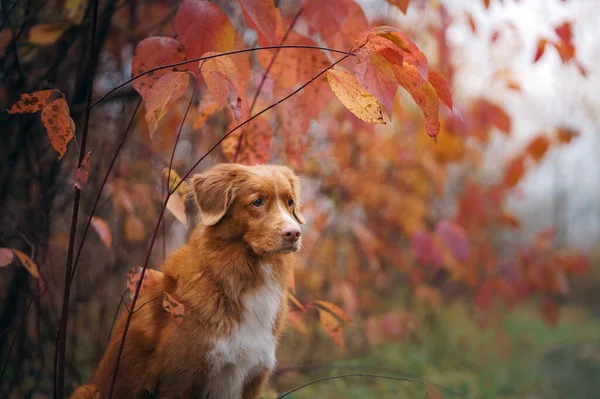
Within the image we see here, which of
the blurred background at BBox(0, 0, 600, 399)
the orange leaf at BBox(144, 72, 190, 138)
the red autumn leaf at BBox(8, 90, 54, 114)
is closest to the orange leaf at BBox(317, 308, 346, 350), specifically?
the blurred background at BBox(0, 0, 600, 399)

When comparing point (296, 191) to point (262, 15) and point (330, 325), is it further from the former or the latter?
point (262, 15)

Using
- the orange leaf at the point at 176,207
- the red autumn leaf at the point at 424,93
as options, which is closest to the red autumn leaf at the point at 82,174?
the orange leaf at the point at 176,207

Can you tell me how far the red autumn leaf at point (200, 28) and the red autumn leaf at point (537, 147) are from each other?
3.39 meters

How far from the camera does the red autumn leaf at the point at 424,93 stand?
5.60ft

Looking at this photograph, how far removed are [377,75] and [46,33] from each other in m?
1.74

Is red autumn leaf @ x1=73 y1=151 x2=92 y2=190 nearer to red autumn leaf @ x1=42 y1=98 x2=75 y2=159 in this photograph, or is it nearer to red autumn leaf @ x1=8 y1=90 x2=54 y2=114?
red autumn leaf @ x1=42 y1=98 x2=75 y2=159

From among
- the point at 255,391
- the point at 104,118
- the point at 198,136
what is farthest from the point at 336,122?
the point at 255,391

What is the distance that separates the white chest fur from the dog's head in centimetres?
19

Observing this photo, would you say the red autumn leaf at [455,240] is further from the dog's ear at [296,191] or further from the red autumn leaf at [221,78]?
the red autumn leaf at [221,78]

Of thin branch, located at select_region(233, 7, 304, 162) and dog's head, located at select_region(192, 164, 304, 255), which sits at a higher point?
thin branch, located at select_region(233, 7, 304, 162)

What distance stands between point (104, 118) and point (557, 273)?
18.2ft

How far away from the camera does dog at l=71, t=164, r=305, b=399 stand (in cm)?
208

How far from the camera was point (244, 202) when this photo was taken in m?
2.21

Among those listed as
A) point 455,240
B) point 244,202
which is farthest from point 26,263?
point 455,240
